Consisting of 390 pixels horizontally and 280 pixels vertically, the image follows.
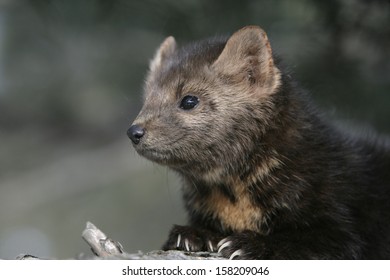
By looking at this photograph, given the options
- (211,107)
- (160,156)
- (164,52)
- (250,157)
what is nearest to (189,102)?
(211,107)

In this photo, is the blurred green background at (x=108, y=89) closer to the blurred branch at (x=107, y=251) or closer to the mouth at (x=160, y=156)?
the mouth at (x=160, y=156)

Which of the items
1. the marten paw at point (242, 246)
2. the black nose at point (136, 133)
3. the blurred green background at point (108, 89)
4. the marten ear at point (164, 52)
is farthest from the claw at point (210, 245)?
the marten ear at point (164, 52)

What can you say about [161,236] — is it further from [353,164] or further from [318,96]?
[353,164]

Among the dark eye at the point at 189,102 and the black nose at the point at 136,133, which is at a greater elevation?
the dark eye at the point at 189,102

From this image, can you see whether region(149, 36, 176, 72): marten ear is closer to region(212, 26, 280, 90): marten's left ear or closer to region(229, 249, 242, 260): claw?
region(212, 26, 280, 90): marten's left ear

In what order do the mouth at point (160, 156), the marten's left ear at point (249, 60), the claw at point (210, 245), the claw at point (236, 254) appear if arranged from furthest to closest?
the claw at point (210, 245), the marten's left ear at point (249, 60), the mouth at point (160, 156), the claw at point (236, 254)

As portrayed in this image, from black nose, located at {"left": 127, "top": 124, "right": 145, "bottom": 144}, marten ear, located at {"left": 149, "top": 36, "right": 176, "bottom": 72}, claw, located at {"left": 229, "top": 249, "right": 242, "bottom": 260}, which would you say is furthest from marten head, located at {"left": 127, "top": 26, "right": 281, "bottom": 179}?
claw, located at {"left": 229, "top": 249, "right": 242, "bottom": 260}
